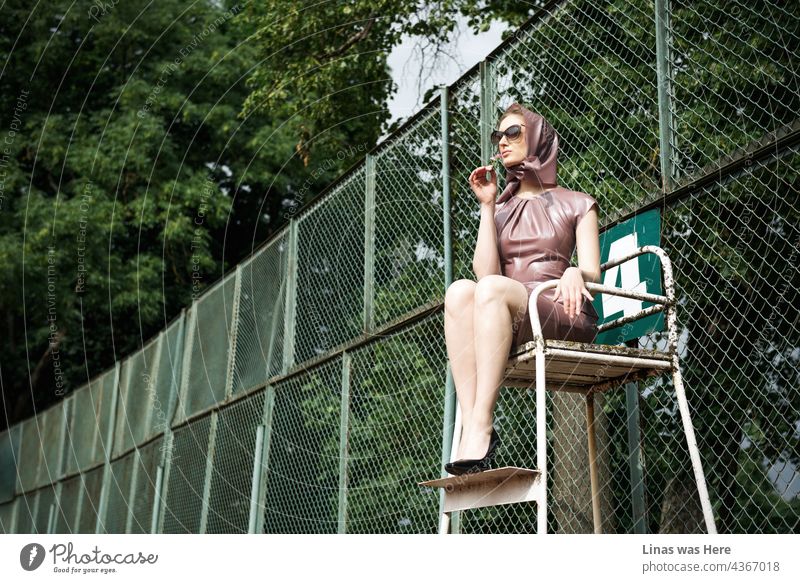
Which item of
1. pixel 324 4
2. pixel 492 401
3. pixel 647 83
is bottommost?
pixel 492 401

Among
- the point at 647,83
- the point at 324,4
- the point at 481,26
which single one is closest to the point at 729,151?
the point at 647,83

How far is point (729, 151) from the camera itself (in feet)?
11.3

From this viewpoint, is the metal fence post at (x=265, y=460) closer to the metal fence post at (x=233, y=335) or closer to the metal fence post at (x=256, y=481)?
the metal fence post at (x=256, y=481)

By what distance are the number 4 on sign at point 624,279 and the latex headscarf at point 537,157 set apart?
0.42 metres

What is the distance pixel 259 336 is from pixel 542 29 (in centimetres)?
400

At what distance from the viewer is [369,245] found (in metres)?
5.75

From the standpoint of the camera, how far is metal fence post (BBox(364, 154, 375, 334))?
5648mm

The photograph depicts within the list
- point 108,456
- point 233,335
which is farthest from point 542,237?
point 108,456

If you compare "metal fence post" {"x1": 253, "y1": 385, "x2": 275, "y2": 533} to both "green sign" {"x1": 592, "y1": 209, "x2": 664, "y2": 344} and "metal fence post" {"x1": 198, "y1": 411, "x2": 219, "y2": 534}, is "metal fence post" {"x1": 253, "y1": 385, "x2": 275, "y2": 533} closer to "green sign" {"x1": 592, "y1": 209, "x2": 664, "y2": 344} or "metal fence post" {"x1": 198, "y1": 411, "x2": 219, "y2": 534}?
"metal fence post" {"x1": 198, "y1": 411, "x2": 219, "y2": 534}

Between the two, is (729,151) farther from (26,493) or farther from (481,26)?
(26,493)

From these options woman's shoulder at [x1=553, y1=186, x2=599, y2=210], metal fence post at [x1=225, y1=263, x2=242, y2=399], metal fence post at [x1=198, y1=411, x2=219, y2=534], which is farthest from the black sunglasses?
metal fence post at [x1=198, y1=411, x2=219, y2=534]

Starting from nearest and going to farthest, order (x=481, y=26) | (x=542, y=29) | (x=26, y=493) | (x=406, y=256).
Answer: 1. (x=542, y=29)
2. (x=406, y=256)
3. (x=481, y=26)
4. (x=26, y=493)

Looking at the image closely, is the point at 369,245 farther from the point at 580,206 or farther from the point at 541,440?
the point at 541,440

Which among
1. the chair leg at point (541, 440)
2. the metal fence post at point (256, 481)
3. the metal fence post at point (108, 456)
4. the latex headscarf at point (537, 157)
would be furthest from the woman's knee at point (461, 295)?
the metal fence post at point (108, 456)
